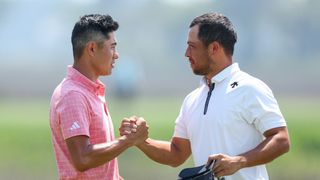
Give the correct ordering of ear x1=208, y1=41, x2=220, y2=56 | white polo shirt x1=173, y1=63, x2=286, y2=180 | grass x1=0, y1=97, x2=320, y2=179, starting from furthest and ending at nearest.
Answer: grass x1=0, y1=97, x2=320, y2=179 < ear x1=208, y1=41, x2=220, y2=56 < white polo shirt x1=173, y1=63, x2=286, y2=180

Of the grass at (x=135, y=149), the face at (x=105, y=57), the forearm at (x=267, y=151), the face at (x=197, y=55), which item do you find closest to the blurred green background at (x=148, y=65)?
the grass at (x=135, y=149)

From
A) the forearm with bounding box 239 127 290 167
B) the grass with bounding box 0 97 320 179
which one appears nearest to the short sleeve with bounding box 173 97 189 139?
the forearm with bounding box 239 127 290 167

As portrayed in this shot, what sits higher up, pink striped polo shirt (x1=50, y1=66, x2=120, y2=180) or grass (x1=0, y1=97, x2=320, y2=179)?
pink striped polo shirt (x1=50, y1=66, x2=120, y2=180)

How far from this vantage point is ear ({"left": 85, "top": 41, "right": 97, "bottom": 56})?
16.1 ft

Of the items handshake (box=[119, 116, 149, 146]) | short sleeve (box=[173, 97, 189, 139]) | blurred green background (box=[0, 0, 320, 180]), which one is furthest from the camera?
blurred green background (box=[0, 0, 320, 180])

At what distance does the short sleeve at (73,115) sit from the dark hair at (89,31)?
31cm

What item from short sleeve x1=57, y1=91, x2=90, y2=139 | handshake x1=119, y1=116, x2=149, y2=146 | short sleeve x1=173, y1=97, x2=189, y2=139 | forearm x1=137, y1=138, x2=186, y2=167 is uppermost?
short sleeve x1=57, y1=91, x2=90, y2=139

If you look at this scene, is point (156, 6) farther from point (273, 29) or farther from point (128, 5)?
point (273, 29)

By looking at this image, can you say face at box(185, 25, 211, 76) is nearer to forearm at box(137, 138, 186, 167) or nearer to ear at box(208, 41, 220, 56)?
ear at box(208, 41, 220, 56)

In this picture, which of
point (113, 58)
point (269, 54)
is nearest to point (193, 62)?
point (113, 58)

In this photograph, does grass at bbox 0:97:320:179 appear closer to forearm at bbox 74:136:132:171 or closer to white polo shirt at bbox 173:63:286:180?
white polo shirt at bbox 173:63:286:180

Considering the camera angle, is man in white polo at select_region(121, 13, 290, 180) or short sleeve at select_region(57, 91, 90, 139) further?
man in white polo at select_region(121, 13, 290, 180)

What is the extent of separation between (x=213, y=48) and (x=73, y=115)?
908mm

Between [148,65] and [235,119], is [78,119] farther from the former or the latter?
[148,65]
